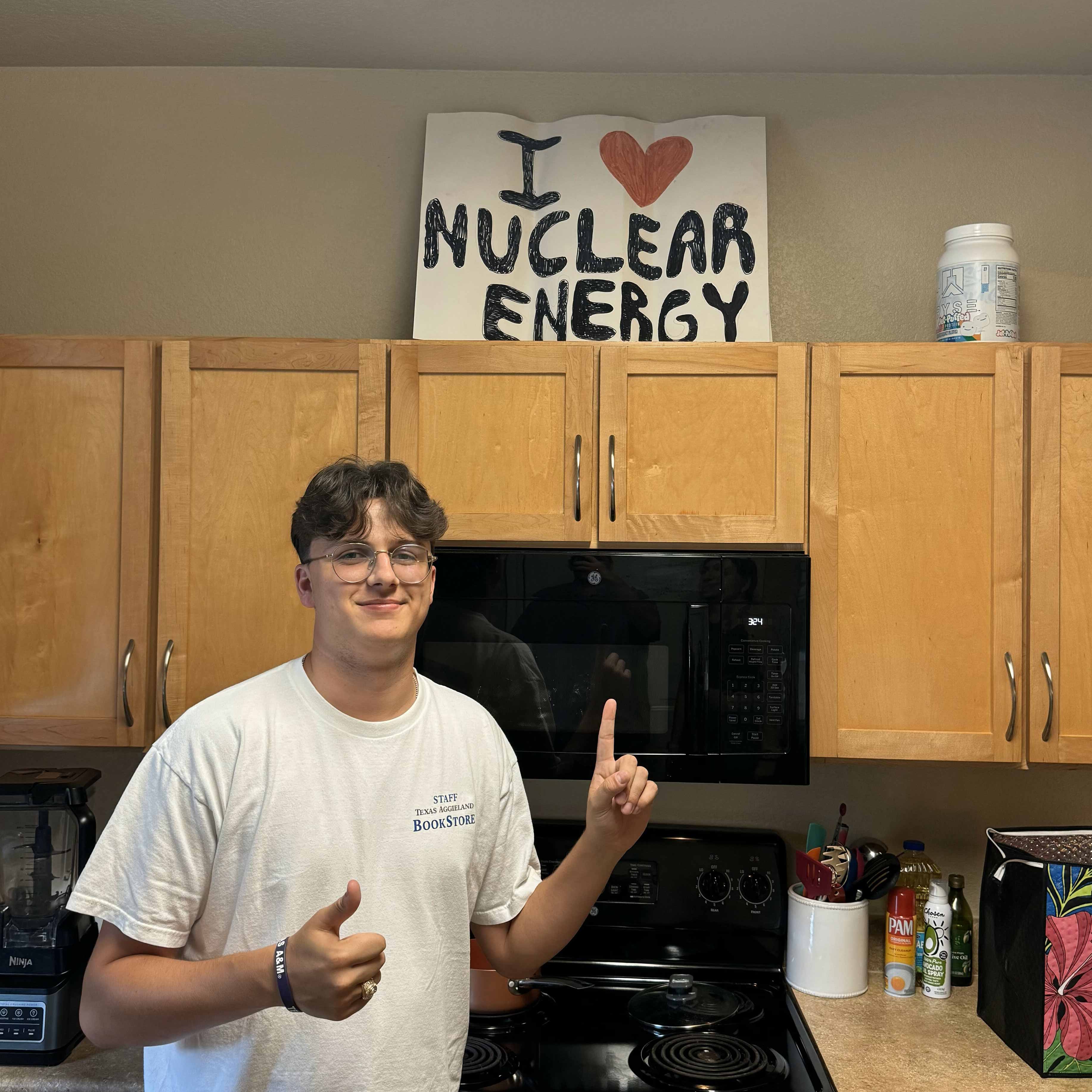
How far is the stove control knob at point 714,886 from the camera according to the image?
2127 millimetres

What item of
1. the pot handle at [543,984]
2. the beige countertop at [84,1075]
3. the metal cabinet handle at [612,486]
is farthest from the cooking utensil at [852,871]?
the beige countertop at [84,1075]

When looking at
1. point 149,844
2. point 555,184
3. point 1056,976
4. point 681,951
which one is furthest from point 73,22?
point 1056,976

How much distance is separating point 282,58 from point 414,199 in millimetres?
413

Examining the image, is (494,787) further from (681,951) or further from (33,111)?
(33,111)

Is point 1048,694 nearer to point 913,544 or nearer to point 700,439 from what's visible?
point 913,544

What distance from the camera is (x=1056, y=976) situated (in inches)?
65.2

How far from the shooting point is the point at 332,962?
99 centimetres

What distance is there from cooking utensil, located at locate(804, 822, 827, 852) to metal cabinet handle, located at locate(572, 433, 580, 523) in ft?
2.66

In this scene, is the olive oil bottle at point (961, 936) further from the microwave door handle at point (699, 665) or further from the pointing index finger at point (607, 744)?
the pointing index finger at point (607, 744)

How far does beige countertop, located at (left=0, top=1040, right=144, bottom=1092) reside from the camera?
5.35 ft

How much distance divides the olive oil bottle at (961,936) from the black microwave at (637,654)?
0.51m

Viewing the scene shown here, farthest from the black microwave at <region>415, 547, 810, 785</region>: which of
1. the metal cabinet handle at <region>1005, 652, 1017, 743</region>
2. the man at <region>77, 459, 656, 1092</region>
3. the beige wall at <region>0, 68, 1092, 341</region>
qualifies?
the beige wall at <region>0, 68, 1092, 341</region>

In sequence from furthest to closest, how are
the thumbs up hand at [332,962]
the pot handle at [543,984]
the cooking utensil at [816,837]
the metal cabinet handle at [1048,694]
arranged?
the cooking utensil at [816,837], the pot handle at [543,984], the metal cabinet handle at [1048,694], the thumbs up hand at [332,962]

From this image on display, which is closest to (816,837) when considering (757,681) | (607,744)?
(757,681)
